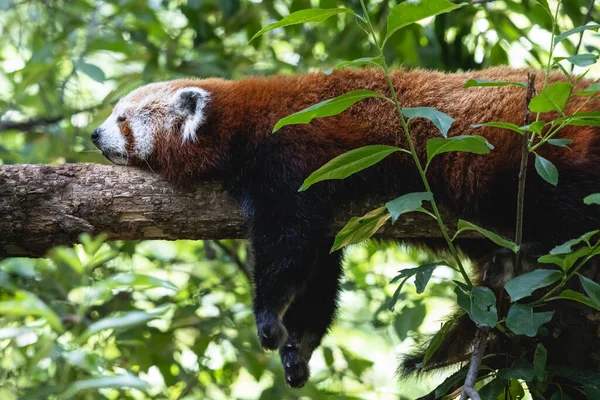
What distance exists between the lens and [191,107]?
3777mm

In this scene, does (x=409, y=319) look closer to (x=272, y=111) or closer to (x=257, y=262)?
(x=257, y=262)

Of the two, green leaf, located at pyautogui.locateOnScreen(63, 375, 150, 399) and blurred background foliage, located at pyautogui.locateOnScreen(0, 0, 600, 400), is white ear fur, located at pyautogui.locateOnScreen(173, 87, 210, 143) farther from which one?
green leaf, located at pyautogui.locateOnScreen(63, 375, 150, 399)

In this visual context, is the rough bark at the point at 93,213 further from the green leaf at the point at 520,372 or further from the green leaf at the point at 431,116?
the green leaf at the point at 431,116

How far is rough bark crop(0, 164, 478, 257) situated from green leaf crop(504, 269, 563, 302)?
35.8 inches

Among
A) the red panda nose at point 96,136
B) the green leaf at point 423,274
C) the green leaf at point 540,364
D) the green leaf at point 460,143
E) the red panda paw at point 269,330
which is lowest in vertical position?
the red panda paw at point 269,330

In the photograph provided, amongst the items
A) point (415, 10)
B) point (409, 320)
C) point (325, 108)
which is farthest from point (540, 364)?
point (409, 320)

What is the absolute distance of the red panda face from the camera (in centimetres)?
373

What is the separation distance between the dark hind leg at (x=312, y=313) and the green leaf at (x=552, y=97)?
1.80 m

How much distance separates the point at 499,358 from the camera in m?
2.83

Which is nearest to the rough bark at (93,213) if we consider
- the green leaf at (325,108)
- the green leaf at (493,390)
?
the green leaf at (493,390)

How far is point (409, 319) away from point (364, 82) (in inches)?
51.0

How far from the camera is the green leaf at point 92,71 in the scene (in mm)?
4059

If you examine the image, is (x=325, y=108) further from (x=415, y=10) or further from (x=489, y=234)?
(x=489, y=234)

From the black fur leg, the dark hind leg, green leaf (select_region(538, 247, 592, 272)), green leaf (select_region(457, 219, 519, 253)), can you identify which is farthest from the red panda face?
green leaf (select_region(538, 247, 592, 272))
